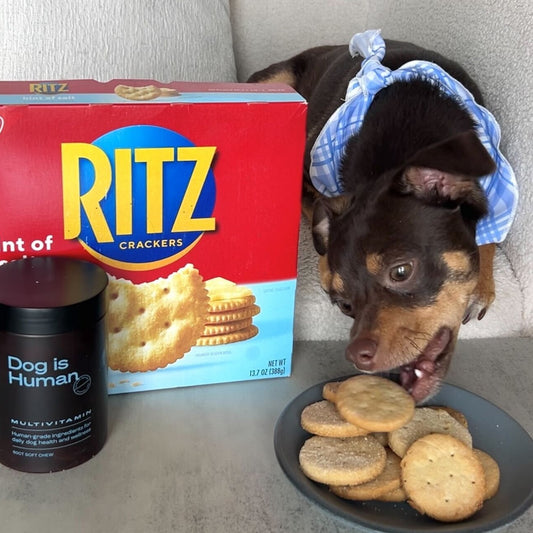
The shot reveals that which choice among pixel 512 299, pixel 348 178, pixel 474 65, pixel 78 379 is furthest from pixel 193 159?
pixel 474 65

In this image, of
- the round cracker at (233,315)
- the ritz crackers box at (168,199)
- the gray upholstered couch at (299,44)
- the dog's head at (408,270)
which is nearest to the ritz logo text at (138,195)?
the ritz crackers box at (168,199)

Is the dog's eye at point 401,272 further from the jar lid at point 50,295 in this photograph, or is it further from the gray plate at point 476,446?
the jar lid at point 50,295

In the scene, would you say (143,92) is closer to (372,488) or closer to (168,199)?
(168,199)

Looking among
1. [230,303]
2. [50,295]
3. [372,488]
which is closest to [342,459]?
[372,488]

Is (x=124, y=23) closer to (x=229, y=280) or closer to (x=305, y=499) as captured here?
(x=229, y=280)

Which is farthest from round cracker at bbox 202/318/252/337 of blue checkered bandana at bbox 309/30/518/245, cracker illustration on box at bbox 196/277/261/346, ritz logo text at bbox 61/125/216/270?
blue checkered bandana at bbox 309/30/518/245

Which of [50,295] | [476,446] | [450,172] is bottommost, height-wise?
[476,446]

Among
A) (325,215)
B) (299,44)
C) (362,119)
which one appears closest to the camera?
(325,215)
